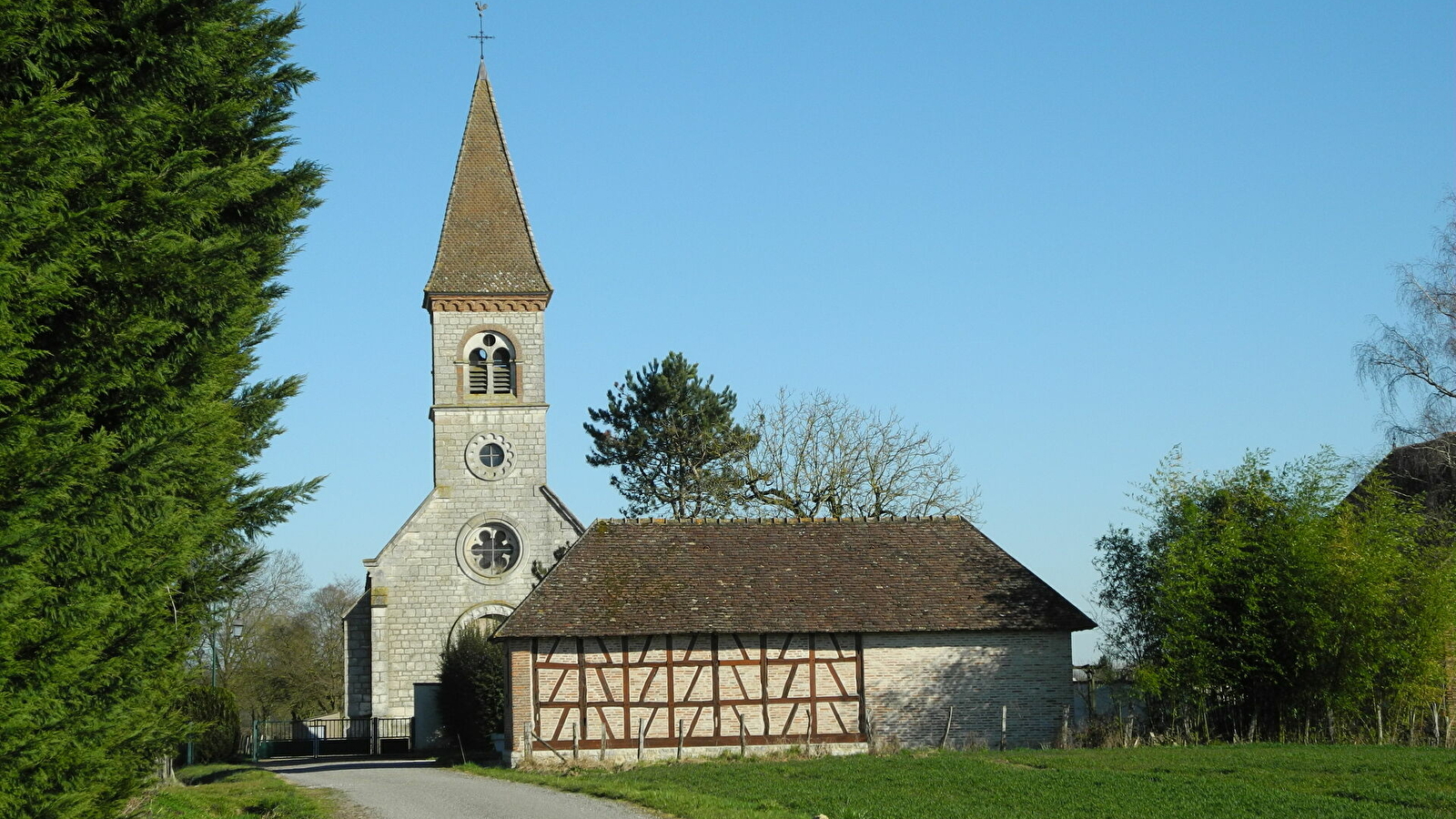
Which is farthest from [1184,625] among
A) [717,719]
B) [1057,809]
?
[1057,809]

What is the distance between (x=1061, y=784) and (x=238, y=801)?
418 inches

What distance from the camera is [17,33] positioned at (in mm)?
8266

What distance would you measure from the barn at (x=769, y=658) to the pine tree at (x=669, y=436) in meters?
19.1

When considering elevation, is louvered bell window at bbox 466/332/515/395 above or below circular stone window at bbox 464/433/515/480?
above

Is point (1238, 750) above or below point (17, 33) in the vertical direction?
below

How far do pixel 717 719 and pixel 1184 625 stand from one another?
27.6 feet

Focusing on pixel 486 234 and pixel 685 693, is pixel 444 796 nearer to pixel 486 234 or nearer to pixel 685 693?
pixel 685 693

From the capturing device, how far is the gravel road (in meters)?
15.8

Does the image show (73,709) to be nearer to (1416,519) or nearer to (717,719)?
(717,719)

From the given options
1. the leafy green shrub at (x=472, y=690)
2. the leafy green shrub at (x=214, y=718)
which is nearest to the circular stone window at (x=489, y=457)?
the leafy green shrub at (x=472, y=690)

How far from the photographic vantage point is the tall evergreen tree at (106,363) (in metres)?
7.71

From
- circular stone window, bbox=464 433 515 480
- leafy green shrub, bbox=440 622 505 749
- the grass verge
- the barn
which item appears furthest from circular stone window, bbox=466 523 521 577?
the grass verge

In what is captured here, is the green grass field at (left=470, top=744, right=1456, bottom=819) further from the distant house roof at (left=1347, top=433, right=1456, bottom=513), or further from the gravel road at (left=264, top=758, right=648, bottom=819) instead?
the distant house roof at (left=1347, top=433, right=1456, bottom=513)

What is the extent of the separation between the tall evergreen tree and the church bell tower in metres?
23.7
